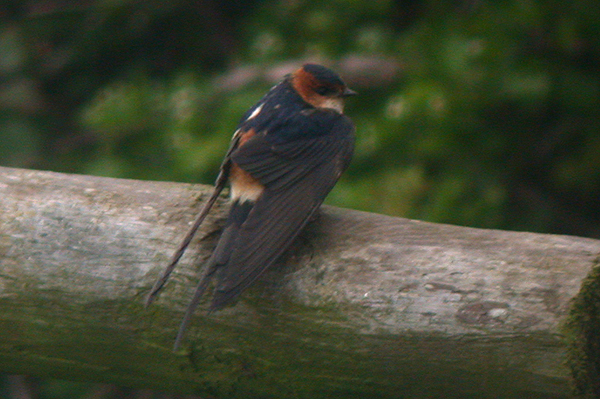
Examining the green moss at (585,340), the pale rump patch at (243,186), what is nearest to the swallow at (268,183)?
the pale rump patch at (243,186)

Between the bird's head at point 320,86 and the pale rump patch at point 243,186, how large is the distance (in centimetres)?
57

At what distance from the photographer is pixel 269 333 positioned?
5.32ft

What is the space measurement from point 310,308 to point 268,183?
0.36 m

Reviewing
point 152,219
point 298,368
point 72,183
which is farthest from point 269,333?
point 72,183

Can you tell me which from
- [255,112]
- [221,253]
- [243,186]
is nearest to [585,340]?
[221,253]

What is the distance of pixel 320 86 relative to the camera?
244 cm

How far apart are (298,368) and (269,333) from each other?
3.6 inches

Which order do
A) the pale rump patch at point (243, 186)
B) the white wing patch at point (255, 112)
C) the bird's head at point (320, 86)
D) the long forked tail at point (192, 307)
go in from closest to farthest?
1. the long forked tail at point (192, 307)
2. the pale rump patch at point (243, 186)
3. the white wing patch at point (255, 112)
4. the bird's head at point (320, 86)

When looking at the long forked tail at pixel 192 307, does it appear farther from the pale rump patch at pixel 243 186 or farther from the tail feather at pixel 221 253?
the pale rump patch at pixel 243 186

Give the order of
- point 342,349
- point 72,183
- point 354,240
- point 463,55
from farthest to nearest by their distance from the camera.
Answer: point 463,55 → point 72,183 → point 354,240 → point 342,349

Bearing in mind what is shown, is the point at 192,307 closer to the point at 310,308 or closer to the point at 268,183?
the point at 310,308

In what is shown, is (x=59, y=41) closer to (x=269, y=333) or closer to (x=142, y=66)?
(x=142, y=66)

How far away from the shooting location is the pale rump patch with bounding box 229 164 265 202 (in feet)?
6.08

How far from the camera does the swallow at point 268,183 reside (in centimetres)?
162
